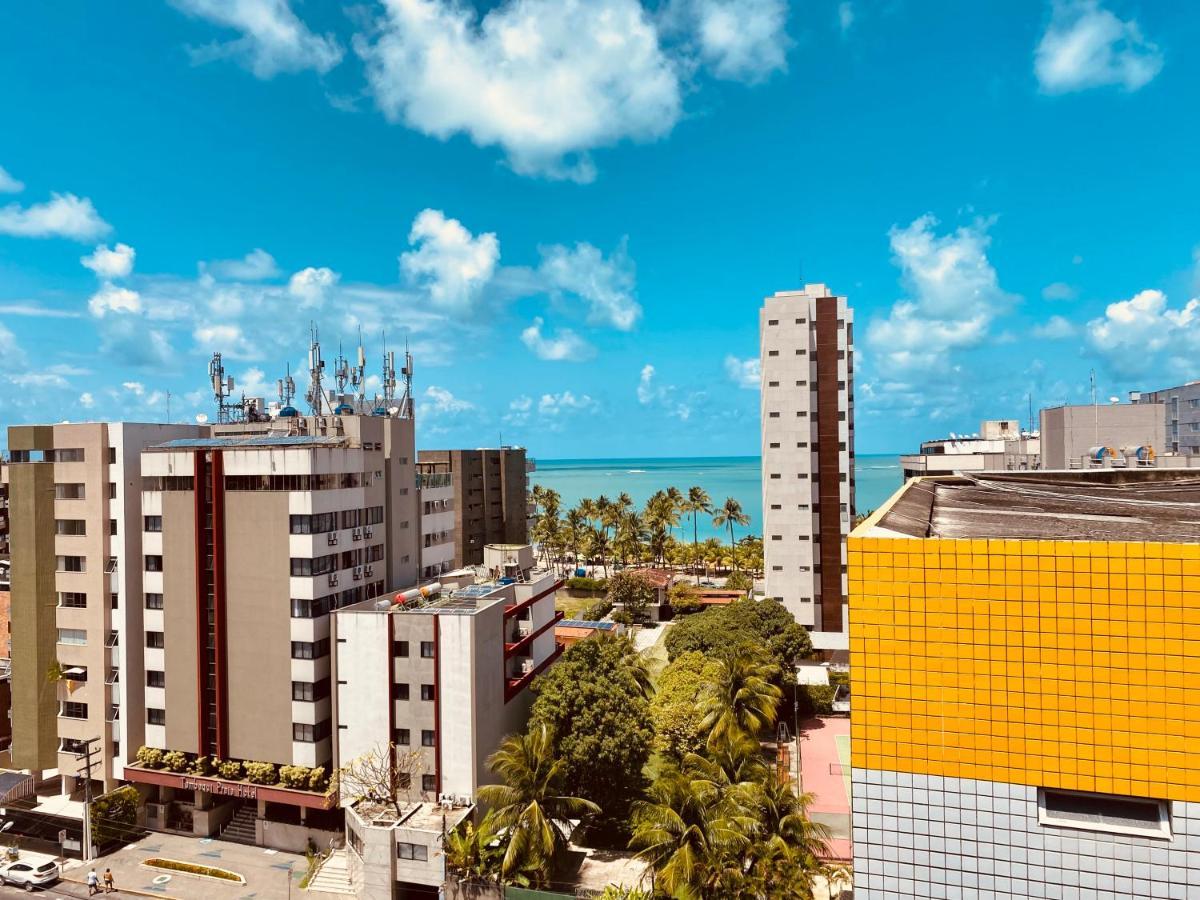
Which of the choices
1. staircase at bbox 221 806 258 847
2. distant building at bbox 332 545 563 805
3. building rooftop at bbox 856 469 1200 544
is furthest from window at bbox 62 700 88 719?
building rooftop at bbox 856 469 1200 544

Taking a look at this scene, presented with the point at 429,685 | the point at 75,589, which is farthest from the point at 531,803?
the point at 75,589

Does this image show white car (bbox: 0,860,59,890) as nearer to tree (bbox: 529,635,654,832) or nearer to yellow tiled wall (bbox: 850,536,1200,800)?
tree (bbox: 529,635,654,832)

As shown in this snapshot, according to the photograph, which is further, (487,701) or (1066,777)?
(487,701)

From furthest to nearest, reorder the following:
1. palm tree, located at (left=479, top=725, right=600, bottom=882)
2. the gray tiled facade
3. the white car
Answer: the white car → palm tree, located at (left=479, top=725, right=600, bottom=882) → the gray tiled facade

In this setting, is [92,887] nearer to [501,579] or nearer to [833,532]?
[501,579]

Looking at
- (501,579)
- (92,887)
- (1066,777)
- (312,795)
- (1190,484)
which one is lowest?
(92,887)

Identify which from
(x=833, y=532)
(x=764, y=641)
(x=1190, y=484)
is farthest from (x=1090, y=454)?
(x=1190, y=484)

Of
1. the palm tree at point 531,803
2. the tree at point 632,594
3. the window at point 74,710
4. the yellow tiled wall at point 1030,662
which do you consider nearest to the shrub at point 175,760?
the window at point 74,710

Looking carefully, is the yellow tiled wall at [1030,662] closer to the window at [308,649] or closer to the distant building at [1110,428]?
the window at [308,649]
